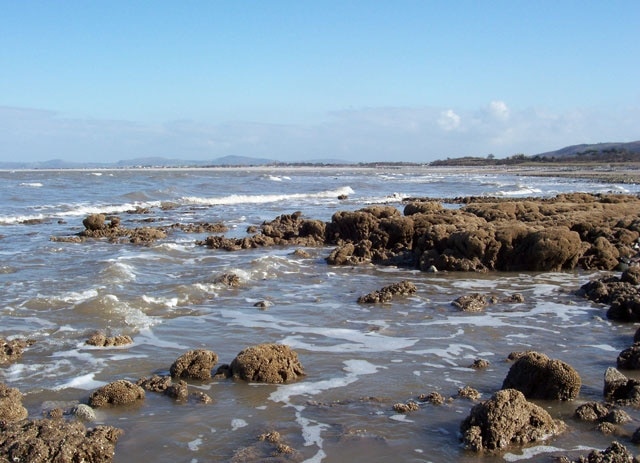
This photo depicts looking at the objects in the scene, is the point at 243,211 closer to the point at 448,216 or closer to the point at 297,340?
the point at 448,216

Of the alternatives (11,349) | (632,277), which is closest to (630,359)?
(632,277)

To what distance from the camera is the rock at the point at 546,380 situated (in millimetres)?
6656

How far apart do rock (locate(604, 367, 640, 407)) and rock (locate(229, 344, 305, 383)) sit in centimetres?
341

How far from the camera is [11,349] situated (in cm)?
837

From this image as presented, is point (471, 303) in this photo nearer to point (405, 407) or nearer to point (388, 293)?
point (388, 293)

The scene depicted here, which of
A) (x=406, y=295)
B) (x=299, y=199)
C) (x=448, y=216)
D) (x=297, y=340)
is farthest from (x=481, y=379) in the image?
(x=299, y=199)

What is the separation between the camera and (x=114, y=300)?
1122 centimetres

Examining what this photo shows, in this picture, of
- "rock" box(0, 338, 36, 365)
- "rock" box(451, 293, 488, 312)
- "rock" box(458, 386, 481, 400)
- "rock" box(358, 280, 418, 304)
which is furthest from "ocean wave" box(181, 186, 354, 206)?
"rock" box(458, 386, 481, 400)

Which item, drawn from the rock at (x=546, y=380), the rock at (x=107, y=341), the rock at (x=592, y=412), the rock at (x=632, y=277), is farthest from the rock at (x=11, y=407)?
the rock at (x=632, y=277)

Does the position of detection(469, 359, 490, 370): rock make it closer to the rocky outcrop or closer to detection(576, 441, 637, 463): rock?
detection(576, 441, 637, 463): rock

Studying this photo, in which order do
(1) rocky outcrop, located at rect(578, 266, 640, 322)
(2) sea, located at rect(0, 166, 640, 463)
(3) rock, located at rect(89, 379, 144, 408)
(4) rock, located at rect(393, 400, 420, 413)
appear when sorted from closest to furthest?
(2) sea, located at rect(0, 166, 640, 463), (4) rock, located at rect(393, 400, 420, 413), (3) rock, located at rect(89, 379, 144, 408), (1) rocky outcrop, located at rect(578, 266, 640, 322)

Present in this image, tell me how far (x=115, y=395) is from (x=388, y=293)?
239 inches

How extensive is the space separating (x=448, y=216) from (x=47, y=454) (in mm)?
13630

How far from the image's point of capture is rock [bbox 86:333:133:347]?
8805 millimetres
